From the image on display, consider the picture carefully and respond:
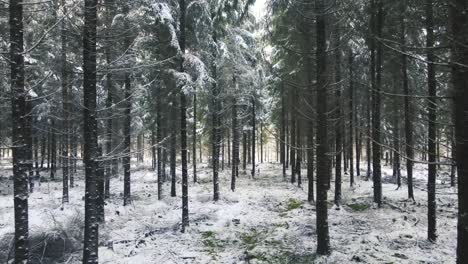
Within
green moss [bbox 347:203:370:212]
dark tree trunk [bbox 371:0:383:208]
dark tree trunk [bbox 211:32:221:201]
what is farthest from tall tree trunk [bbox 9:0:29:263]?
green moss [bbox 347:203:370:212]

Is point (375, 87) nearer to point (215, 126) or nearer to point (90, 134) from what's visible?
point (215, 126)

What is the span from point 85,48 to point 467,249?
8.65 meters

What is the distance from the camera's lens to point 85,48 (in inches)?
346

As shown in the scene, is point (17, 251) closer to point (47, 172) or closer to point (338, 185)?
point (338, 185)

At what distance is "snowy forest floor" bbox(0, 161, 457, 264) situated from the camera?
490 inches

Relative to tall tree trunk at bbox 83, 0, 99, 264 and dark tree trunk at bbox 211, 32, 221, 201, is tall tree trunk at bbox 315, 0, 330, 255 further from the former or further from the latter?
dark tree trunk at bbox 211, 32, 221, 201

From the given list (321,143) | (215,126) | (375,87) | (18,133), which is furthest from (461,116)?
(215,126)

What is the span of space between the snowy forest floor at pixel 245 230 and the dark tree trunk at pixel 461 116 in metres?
3.42

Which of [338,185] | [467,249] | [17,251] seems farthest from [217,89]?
[467,249]

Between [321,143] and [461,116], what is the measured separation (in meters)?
6.44

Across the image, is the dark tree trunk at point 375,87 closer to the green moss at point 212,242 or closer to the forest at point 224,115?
the forest at point 224,115

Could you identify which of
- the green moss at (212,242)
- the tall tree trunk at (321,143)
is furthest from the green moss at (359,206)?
the green moss at (212,242)

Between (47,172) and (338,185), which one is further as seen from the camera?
(47,172)

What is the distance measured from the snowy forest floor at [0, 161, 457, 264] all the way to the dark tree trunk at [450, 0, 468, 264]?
11.2 ft
